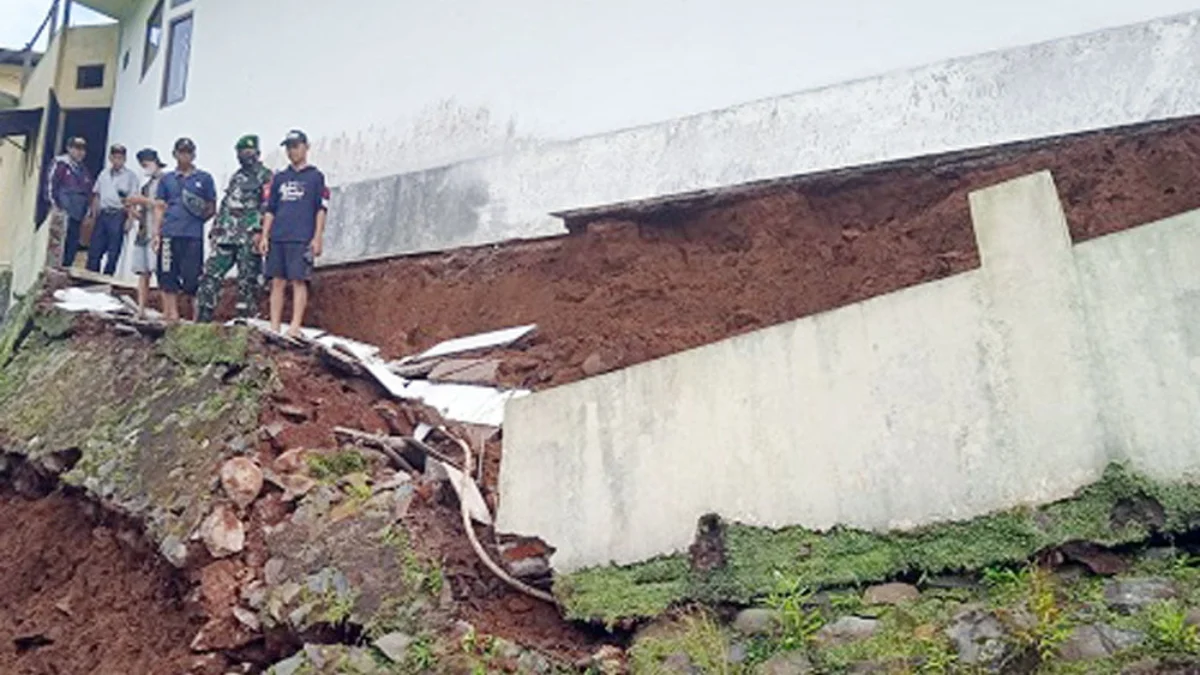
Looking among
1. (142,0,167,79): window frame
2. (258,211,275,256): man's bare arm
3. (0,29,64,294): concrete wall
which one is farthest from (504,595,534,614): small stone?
(142,0,167,79): window frame

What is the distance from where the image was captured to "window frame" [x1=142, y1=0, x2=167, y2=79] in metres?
13.6

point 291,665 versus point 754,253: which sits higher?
point 754,253

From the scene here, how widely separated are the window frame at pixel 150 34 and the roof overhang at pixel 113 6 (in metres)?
0.99

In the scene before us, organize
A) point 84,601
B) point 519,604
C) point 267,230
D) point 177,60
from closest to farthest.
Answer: point 519,604 < point 84,601 < point 267,230 < point 177,60

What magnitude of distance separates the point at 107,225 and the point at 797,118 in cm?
703

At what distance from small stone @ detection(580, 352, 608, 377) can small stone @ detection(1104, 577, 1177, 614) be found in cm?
367

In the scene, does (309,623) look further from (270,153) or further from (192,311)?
(270,153)

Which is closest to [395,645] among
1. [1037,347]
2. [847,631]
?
[847,631]

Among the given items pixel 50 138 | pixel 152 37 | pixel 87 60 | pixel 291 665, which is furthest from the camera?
pixel 87 60

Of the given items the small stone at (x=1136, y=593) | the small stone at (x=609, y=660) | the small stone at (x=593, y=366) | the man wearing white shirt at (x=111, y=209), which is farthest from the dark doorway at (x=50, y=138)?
the small stone at (x=1136, y=593)

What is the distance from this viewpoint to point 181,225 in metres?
9.33

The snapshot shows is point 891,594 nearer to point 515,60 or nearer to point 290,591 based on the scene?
point 290,591

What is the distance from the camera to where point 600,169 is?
8570mm

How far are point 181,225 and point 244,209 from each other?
761mm
